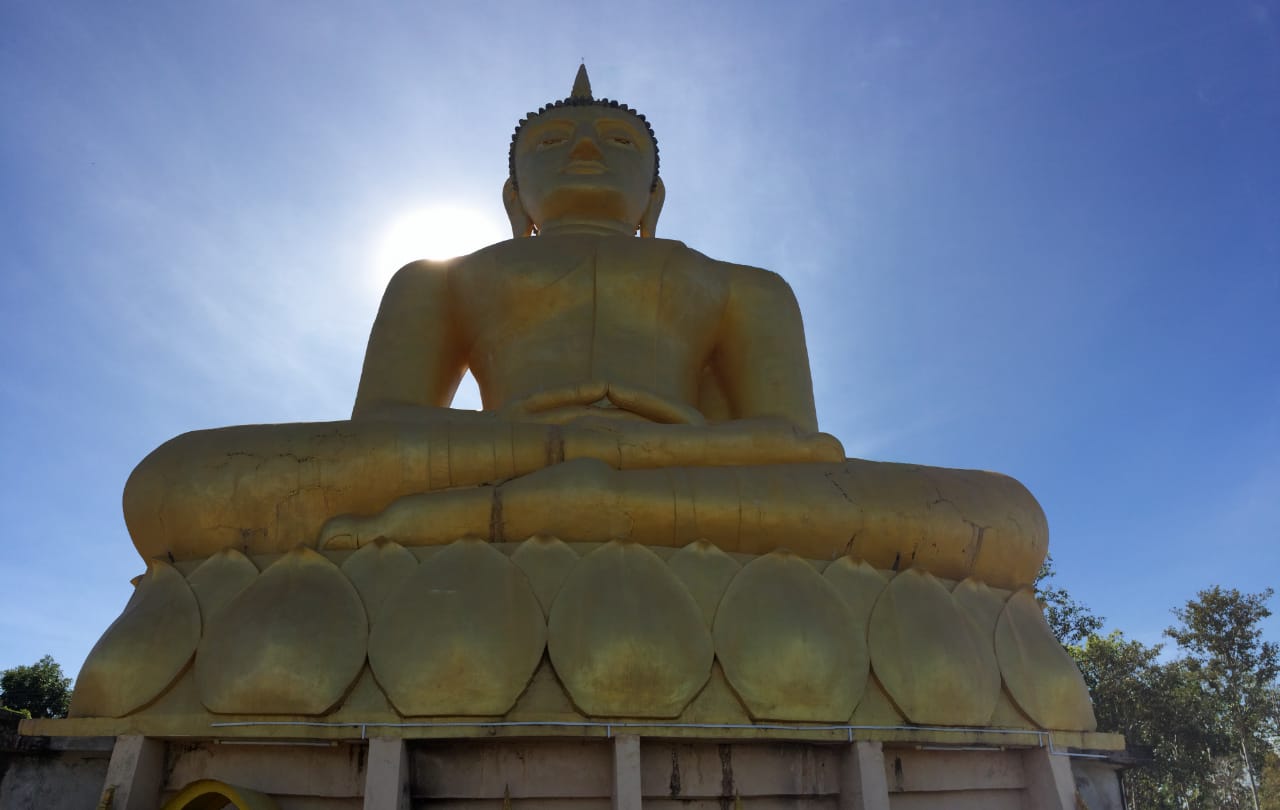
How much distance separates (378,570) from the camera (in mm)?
4691

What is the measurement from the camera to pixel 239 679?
429cm

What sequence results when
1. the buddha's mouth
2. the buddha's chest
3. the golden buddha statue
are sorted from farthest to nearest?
the buddha's mouth < the buddha's chest < the golden buddha statue

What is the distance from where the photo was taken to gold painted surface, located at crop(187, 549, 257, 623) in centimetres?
473

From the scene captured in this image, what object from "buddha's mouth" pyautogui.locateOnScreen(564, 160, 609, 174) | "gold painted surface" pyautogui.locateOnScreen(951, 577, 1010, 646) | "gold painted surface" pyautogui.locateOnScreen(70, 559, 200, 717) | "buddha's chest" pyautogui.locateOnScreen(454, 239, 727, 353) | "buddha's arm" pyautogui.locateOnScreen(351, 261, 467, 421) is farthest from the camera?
"buddha's mouth" pyautogui.locateOnScreen(564, 160, 609, 174)

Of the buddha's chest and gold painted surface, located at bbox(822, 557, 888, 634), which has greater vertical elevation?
the buddha's chest

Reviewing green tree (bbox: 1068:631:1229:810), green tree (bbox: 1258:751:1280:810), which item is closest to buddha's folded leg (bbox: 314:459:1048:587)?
green tree (bbox: 1068:631:1229:810)

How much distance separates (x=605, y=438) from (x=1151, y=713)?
20.6 m

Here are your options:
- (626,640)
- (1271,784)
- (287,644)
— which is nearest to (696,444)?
(626,640)

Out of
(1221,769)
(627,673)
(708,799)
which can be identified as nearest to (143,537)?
(627,673)

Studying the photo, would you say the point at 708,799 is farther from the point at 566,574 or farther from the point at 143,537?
the point at 143,537

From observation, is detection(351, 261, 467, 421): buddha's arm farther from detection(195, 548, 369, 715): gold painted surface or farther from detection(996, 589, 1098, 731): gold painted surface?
detection(996, 589, 1098, 731): gold painted surface

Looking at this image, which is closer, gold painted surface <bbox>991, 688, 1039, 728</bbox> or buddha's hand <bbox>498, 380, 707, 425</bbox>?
gold painted surface <bbox>991, 688, 1039, 728</bbox>

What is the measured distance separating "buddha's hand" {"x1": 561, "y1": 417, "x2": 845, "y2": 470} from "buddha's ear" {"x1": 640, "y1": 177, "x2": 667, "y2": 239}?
12.1 ft

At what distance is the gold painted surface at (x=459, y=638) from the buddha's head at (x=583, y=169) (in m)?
4.49
